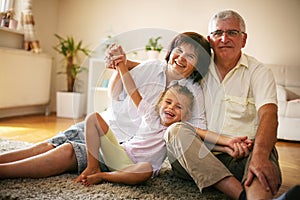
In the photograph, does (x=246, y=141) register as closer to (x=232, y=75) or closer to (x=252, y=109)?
(x=252, y=109)

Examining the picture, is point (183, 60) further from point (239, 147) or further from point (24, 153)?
point (24, 153)

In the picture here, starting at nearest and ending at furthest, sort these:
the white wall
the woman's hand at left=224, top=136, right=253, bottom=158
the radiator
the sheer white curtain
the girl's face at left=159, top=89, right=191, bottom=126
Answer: the woman's hand at left=224, top=136, right=253, bottom=158 → the girl's face at left=159, top=89, right=191, bottom=126 → the radiator → the sheer white curtain → the white wall

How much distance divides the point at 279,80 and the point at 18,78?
8.09ft

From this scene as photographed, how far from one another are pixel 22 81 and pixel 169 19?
1623 millimetres

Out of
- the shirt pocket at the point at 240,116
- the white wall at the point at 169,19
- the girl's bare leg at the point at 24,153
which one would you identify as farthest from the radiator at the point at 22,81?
the shirt pocket at the point at 240,116

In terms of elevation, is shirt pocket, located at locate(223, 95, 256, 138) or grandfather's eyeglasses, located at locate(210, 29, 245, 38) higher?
grandfather's eyeglasses, located at locate(210, 29, 245, 38)

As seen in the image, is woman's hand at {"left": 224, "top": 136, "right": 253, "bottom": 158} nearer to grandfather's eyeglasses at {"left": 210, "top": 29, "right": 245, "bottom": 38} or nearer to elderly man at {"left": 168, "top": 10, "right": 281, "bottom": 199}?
elderly man at {"left": 168, "top": 10, "right": 281, "bottom": 199}

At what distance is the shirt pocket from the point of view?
3.59 ft

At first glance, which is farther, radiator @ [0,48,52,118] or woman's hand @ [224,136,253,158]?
radiator @ [0,48,52,118]

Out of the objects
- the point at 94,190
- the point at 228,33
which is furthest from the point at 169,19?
the point at 94,190

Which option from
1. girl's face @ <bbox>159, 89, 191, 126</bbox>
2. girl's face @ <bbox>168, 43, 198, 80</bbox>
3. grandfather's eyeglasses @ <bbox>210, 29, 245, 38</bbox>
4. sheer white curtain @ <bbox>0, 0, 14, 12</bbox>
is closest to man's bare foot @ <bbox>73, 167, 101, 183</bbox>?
girl's face @ <bbox>159, 89, 191, 126</bbox>

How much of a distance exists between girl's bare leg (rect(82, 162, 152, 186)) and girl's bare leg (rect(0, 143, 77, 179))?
0.11m

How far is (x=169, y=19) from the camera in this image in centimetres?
335

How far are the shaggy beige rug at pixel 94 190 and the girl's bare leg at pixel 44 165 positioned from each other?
2 centimetres
